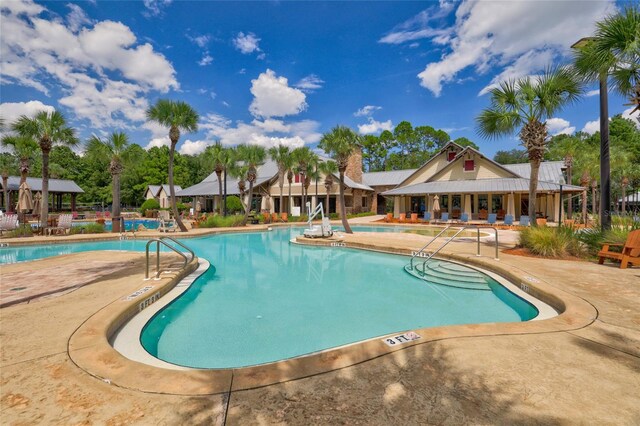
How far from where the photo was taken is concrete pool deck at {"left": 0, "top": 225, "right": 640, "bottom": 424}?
6.79 ft

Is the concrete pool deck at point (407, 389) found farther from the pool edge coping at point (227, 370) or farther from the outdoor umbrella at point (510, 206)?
the outdoor umbrella at point (510, 206)

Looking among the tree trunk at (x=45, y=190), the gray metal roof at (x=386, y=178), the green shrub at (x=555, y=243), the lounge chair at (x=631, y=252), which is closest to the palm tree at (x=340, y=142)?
the green shrub at (x=555, y=243)

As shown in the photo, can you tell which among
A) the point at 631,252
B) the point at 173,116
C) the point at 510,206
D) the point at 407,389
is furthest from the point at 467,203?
the point at 407,389

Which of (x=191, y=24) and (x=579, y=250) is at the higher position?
(x=191, y=24)

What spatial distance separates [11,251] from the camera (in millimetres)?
12289

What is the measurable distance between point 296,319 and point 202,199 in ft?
123

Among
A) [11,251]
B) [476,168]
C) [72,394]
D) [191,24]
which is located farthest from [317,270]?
[476,168]

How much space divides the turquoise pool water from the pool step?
28 centimetres

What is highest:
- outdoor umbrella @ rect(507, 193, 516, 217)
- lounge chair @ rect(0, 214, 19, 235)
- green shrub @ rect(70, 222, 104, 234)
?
outdoor umbrella @ rect(507, 193, 516, 217)

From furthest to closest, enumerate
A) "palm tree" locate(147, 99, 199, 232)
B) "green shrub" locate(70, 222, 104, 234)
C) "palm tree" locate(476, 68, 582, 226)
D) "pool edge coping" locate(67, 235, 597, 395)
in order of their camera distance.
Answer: "palm tree" locate(147, 99, 199, 232)
"green shrub" locate(70, 222, 104, 234)
"palm tree" locate(476, 68, 582, 226)
"pool edge coping" locate(67, 235, 597, 395)

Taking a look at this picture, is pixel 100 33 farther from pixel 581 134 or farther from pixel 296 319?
pixel 581 134

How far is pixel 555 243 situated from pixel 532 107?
5.84 meters

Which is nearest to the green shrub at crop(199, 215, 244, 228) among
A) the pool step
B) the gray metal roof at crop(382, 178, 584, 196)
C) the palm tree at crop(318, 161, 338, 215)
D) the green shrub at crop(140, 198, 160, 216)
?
the palm tree at crop(318, 161, 338, 215)

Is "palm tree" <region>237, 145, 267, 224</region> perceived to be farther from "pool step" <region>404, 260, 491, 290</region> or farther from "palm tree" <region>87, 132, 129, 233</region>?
"pool step" <region>404, 260, 491, 290</region>
